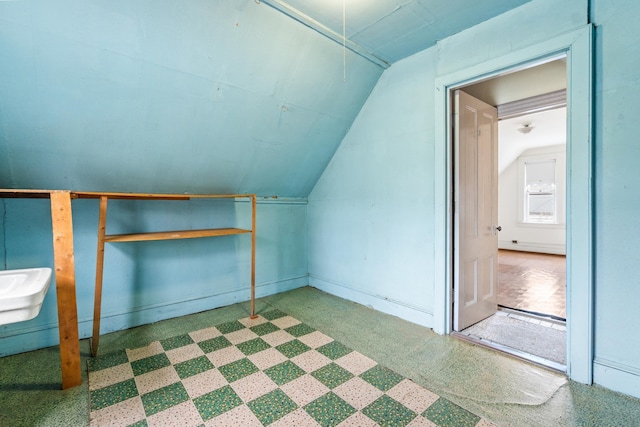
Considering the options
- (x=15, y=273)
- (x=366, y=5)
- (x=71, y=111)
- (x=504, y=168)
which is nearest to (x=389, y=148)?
(x=366, y=5)

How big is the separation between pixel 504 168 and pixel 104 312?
8399 mm

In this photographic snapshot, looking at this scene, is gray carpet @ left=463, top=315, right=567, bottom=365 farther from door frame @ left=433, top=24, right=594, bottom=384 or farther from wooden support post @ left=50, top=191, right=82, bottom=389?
wooden support post @ left=50, top=191, right=82, bottom=389

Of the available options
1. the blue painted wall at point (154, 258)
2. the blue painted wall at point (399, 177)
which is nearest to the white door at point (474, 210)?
the blue painted wall at point (399, 177)

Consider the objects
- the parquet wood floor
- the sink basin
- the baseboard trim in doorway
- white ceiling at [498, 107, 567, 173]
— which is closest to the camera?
the sink basin

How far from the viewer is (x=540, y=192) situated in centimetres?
705

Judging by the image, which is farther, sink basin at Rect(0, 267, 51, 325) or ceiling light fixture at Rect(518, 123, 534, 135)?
ceiling light fixture at Rect(518, 123, 534, 135)

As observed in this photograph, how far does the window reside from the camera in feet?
22.5

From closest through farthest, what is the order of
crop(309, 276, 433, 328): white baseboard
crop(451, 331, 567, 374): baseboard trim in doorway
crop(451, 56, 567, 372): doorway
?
crop(451, 331, 567, 374): baseboard trim in doorway < crop(451, 56, 567, 372): doorway < crop(309, 276, 433, 328): white baseboard

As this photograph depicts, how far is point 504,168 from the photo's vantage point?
747cm

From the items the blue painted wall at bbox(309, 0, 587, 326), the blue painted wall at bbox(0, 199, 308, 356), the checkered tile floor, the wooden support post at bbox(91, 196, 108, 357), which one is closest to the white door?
the blue painted wall at bbox(309, 0, 587, 326)

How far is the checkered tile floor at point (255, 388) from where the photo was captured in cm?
156

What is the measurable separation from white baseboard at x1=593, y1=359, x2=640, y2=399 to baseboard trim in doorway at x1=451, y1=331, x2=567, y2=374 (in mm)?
183

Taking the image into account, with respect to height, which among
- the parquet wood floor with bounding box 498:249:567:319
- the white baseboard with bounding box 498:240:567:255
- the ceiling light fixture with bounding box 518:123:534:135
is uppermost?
the ceiling light fixture with bounding box 518:123:534:135

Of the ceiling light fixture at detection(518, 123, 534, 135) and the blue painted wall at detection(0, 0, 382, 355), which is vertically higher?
the ceiling light fixture at detection(518, 123, 534, 135)
